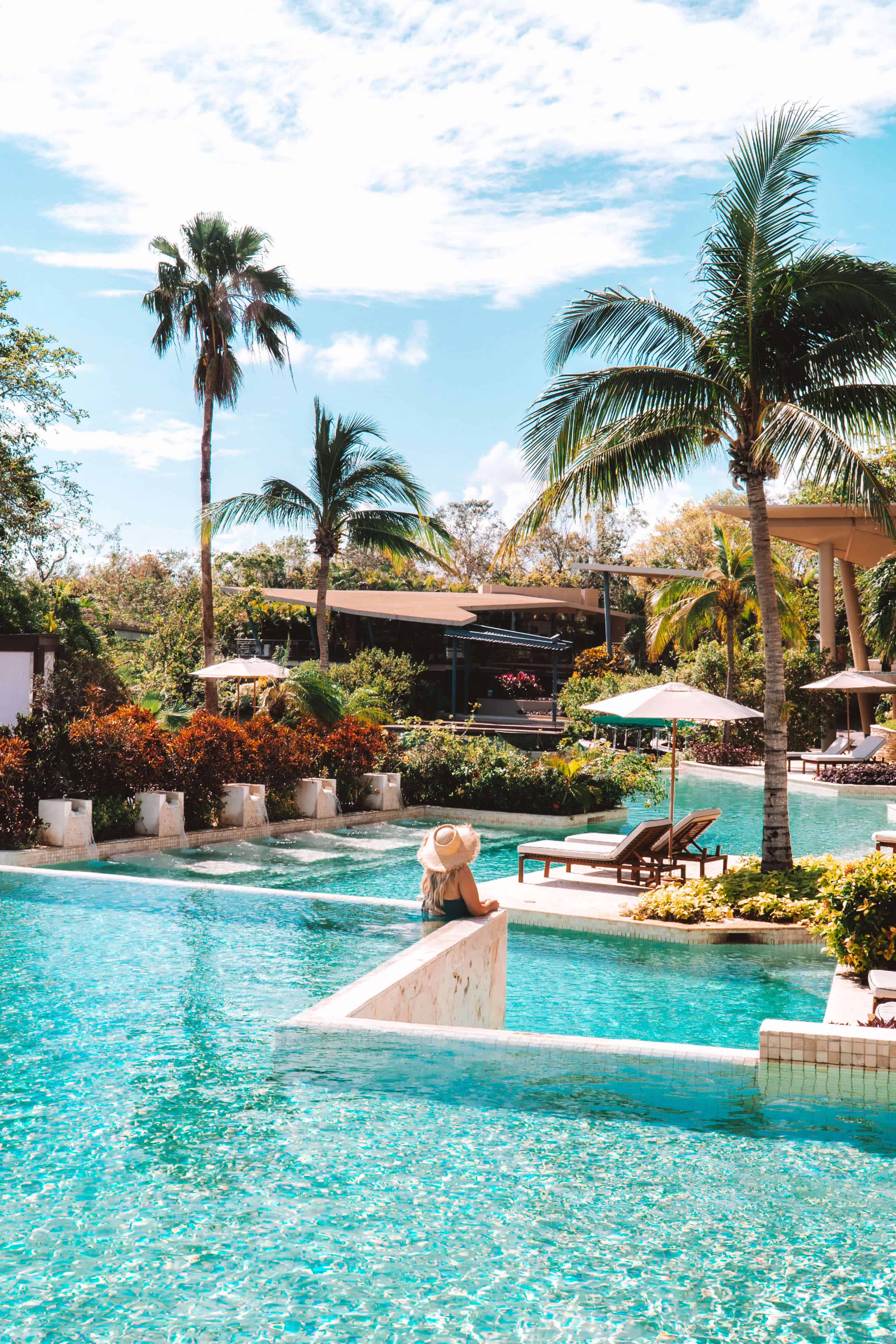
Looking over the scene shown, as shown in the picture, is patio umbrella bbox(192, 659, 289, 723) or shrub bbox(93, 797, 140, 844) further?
patio umbrella bbox(192, 659, 289, 723)

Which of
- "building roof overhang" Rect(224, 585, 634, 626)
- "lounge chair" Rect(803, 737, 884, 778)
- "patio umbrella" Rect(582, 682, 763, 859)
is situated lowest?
"lounge chair" Rect(803, 737, 884, 778)

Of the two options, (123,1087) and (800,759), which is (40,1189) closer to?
(123,1087)

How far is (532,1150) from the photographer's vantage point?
4875 mm

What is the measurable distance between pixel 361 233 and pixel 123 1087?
18.0m

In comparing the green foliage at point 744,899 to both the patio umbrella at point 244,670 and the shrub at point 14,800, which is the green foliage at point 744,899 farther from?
the patio umbrella at point 244,670

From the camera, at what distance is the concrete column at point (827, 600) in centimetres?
3303

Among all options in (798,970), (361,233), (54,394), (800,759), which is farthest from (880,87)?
(800,759)

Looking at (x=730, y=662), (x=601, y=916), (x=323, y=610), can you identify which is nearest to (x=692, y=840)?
(x=601, y=916)

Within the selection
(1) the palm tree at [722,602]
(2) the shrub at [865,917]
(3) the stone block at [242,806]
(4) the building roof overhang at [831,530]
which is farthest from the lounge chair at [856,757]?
(2) the shrub at [865,917]

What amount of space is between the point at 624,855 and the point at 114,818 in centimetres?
656

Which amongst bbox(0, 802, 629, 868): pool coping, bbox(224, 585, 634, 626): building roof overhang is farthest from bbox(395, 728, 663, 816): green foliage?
bbox(224, 585, 634, 626): building roof overhang

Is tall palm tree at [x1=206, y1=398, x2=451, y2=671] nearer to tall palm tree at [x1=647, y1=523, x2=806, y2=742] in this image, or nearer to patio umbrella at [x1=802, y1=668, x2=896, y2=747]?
tall palm tree at [x1=647, y1=523, x2=806, y2=742]

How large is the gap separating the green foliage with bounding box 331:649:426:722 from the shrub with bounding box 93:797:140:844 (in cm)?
1264

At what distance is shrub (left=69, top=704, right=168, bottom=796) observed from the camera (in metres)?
13.8
